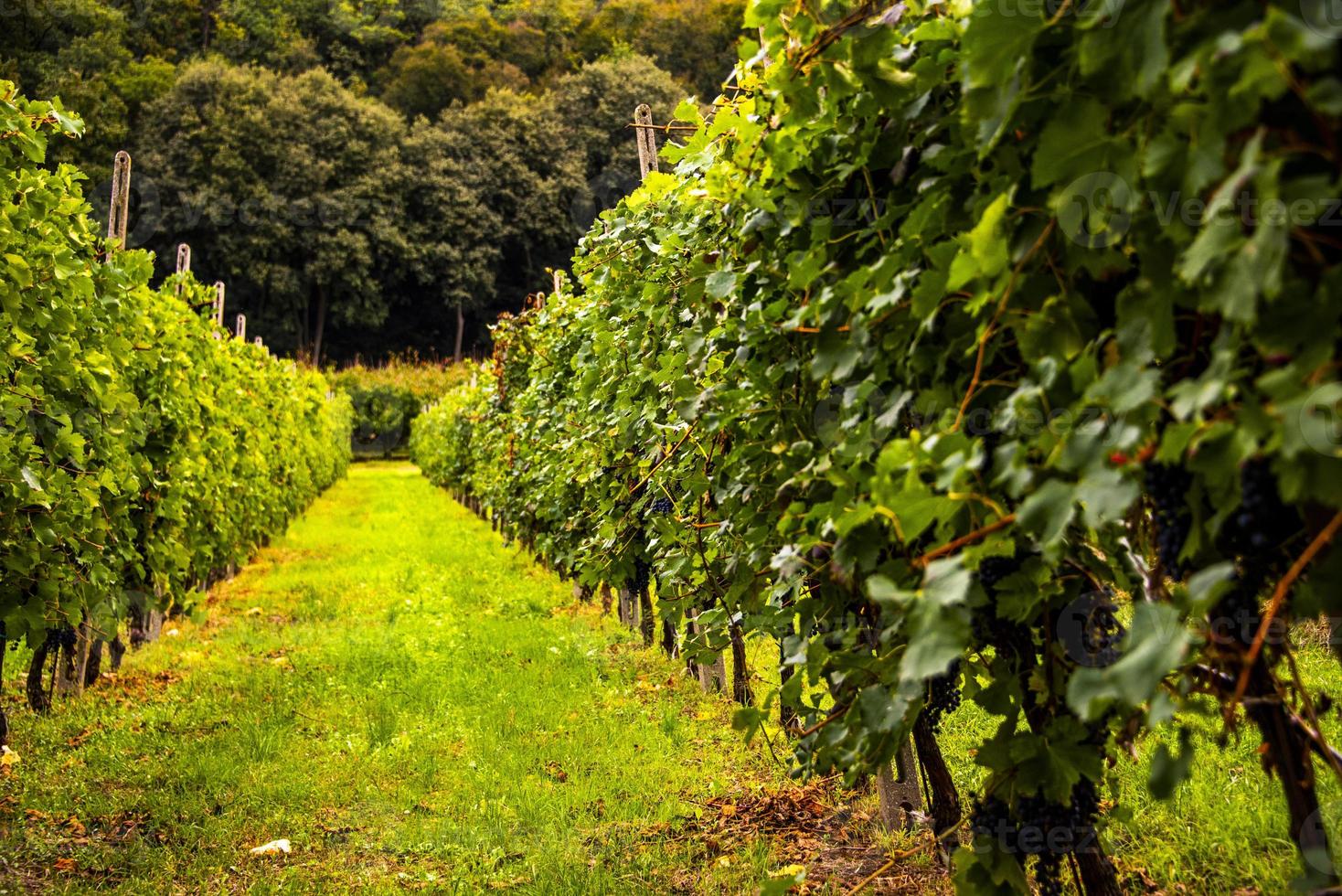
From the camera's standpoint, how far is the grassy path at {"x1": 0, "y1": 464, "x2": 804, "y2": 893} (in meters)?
3.65

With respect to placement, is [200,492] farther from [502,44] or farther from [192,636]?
[502,44]

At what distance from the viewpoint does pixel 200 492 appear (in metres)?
7.61

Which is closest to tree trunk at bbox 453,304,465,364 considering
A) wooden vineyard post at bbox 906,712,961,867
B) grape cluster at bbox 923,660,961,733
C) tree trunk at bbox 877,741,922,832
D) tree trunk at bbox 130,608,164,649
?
tree trunk at bbox 130,608,164,649

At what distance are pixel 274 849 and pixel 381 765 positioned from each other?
38.0 inches

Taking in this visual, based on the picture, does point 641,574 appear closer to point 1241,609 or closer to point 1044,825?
point 1044,825

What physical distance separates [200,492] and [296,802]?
3.98 metres

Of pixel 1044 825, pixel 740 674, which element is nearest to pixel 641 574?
pixel 740 674

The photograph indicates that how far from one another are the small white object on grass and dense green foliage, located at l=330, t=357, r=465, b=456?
111 feet

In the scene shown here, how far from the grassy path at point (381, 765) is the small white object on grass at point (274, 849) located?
4 centimetres

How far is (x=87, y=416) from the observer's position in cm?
502

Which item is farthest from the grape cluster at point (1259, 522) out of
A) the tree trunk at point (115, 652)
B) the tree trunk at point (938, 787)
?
the tree trunk at point (115, 652)

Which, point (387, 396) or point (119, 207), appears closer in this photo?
point (119, 207)

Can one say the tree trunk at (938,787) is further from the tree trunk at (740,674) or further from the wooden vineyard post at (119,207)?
the wooden vineyard post at (119,207)

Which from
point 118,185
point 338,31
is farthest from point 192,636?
point 338,31
